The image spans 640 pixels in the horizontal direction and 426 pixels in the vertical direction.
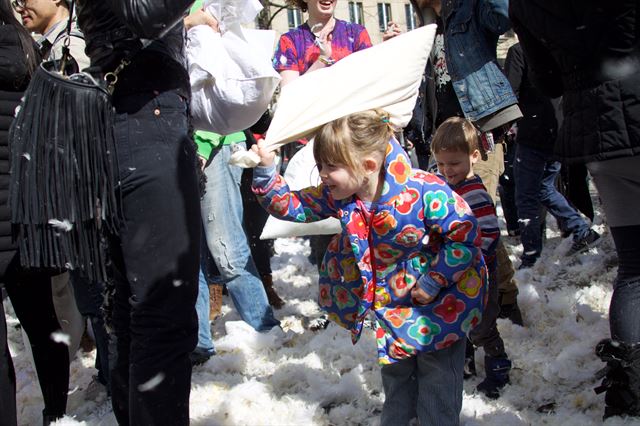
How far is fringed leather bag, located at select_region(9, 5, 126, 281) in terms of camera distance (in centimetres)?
191

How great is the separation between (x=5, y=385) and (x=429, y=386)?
162cm

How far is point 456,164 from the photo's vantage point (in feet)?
9.27

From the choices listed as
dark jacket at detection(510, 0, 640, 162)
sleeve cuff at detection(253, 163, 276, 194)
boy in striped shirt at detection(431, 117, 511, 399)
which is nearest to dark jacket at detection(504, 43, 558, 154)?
boy in striped shirt at detection(431, 117, 511, 399)

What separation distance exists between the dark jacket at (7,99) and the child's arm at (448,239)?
1.59 meters

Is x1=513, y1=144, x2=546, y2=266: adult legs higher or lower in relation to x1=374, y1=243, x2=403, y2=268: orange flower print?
lower

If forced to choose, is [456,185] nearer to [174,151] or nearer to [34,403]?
[174,151]

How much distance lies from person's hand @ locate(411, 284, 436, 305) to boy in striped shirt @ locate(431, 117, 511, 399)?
0.70m

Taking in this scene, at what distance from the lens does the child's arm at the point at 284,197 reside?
7.04 feet

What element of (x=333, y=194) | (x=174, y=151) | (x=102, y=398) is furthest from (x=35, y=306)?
(x=333, y=194)

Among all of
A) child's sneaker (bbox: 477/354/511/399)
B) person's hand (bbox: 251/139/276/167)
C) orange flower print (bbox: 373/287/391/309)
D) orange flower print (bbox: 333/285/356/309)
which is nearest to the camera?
person's hand (bbox: 251/139/276/167)

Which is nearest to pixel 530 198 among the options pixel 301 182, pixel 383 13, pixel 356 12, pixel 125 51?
pixel 301 182

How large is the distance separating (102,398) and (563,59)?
282 cm

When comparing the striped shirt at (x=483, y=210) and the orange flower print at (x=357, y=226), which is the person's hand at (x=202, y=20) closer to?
the orange flower print at (x=357, y=226)

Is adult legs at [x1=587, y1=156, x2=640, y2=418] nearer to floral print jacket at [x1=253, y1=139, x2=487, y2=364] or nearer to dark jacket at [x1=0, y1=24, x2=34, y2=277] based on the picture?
floral print jacket at [x1=253, y1=139, x2=487, y2=364]
